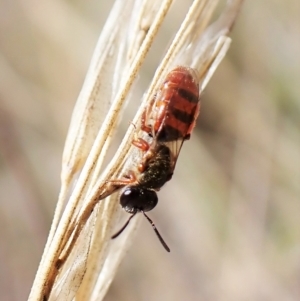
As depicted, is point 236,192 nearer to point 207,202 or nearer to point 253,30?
point 207,202

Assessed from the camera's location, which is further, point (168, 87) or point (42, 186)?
point (42, 186)

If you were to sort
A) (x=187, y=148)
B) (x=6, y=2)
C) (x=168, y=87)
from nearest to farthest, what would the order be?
(x=168, y=87) < (x=6, y=2) < (x=187, y=148)

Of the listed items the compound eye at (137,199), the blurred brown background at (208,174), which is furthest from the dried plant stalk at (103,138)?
the blurred brown background at (208,174)

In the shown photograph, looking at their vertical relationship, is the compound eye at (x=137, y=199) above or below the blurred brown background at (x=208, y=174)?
above

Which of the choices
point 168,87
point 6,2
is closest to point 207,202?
point 168,87

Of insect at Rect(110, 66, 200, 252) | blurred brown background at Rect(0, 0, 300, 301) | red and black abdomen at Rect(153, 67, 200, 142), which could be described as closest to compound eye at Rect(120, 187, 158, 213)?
insect at Rect(110, 66, 200, 252)

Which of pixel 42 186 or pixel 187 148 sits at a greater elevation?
pixel 187 148

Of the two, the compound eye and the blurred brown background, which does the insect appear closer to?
the compound eye

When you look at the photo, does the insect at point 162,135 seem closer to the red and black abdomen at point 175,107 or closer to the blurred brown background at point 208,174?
the red and black abdomen at point 175,107
